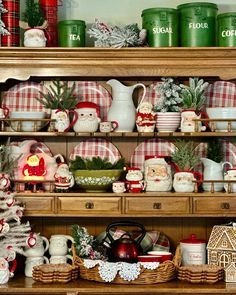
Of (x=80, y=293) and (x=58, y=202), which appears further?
(x=58, y=202)

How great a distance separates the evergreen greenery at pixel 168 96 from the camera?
3969mm

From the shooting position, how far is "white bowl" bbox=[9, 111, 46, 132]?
3922 millimetres

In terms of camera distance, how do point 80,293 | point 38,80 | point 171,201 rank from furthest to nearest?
point 38,80 < point 171,201 < point 80,293

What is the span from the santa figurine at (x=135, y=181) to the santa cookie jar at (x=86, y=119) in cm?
28

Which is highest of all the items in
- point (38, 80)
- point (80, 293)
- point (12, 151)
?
point (38, 80)

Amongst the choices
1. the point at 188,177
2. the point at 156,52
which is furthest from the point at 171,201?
the point at 156,52

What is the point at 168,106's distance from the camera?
3988mm

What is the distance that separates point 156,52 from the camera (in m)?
3.81

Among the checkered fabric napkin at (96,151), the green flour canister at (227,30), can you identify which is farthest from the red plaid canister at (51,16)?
the green flour canister at (227,30)

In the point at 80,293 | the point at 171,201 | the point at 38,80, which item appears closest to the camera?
the point at 80,293

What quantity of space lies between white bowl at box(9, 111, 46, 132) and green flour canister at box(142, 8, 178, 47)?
2.17 ft

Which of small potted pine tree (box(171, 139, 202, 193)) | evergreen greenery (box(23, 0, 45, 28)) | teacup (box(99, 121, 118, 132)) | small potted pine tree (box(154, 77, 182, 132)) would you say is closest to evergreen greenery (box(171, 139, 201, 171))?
small potted pine tree (box(171, 139, 202, 193))

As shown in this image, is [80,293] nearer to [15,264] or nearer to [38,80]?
[15,264]

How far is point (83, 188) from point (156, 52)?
29.9 inches
